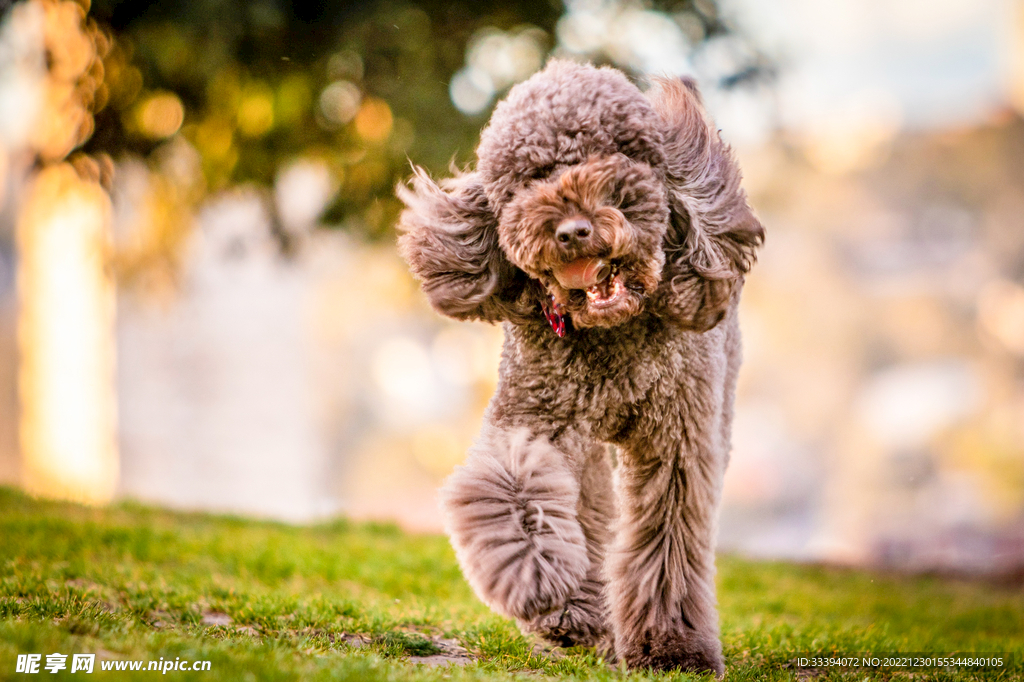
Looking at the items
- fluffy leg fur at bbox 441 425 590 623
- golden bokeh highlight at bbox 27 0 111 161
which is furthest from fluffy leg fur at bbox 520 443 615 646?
golden bokeh highlight at bbox 27 0 111 161

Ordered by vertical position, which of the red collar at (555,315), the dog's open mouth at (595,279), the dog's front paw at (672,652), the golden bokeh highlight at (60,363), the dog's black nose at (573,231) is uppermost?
the golden bokeh highlight at (60,363)

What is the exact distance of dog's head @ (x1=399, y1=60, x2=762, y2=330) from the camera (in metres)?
3.04

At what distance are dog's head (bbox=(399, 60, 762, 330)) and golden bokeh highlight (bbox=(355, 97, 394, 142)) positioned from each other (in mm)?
3634

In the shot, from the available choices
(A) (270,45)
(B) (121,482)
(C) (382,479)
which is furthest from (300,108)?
(C) (382,479)

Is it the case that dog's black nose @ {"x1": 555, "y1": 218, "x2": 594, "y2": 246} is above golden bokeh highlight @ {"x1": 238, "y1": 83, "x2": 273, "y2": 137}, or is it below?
below

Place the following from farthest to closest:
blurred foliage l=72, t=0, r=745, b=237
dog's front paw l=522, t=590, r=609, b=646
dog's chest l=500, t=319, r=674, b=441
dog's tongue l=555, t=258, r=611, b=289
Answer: blurred foliage l=72, t=0, r=745, b=237 < dog's front paw l=522, t=590, r=609, b=646 < dog's chest l=500, t=319, r=674, b=441 < dog's tongue l=555, t=258, r=611, b=289

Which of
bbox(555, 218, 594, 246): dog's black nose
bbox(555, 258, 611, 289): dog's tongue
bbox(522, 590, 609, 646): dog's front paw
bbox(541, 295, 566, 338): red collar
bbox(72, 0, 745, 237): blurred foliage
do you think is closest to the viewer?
bbox(555, 218, 594, 246): dog's black nose

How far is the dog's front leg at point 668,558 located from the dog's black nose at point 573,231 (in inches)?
37.6

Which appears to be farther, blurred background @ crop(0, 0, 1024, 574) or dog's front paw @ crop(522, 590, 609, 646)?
blurred background @ crop(0, 0, 1024, 574)

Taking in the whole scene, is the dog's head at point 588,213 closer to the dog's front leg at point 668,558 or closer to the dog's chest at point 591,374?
the dog's chest at point 591,374

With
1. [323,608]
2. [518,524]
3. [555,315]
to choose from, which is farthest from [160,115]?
[518,524]

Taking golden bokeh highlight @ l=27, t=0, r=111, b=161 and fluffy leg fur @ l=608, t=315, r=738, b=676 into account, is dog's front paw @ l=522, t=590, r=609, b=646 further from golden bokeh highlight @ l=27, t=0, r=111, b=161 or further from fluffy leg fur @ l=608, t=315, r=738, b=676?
golden bokeh highlight @ l=27, t=0, r=111, b=161

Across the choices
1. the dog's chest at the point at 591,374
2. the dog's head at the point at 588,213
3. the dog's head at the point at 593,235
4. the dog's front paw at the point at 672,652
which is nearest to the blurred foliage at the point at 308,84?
the dog's head at the point at 588,213

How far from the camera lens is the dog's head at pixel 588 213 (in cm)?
304
